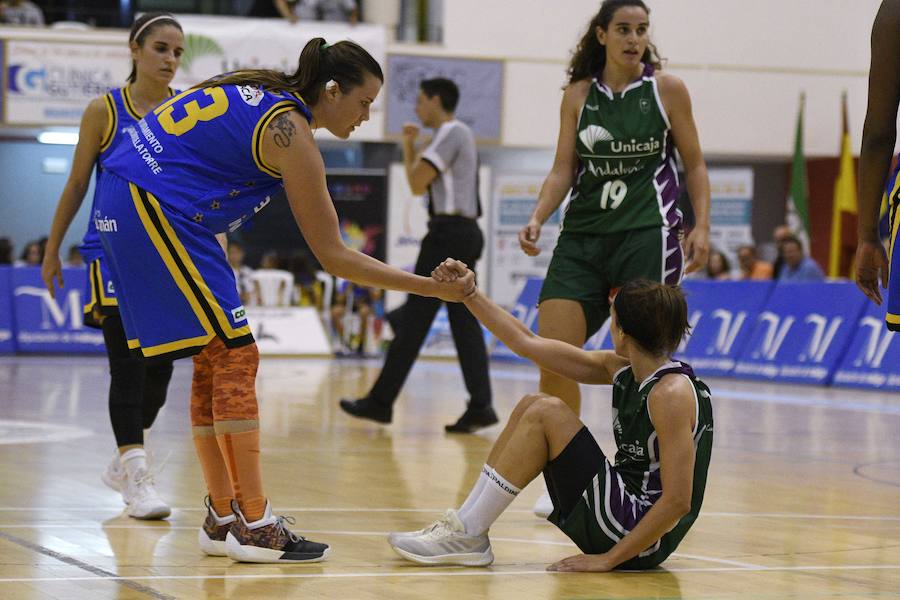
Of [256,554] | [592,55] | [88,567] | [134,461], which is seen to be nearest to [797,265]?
[592,55]

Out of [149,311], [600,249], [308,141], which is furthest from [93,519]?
[600,249]

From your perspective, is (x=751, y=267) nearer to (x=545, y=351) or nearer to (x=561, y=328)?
(x=561, y=328)

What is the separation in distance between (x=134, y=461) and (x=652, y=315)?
2105 mm

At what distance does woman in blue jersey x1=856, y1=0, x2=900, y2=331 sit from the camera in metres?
3.12

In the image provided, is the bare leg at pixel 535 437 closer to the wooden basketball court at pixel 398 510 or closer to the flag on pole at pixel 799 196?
the wooden basketball court at pixel 398 510

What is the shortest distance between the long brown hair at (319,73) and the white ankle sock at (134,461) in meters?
1.57

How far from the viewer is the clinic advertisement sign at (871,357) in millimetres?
12156

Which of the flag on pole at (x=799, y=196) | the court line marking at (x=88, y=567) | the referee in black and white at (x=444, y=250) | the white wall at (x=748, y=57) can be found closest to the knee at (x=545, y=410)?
the court line marking at (x=88, y=567)

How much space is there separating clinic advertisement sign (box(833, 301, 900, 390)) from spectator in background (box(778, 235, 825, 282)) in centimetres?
144

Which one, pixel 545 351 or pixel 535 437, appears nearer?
pixel 535 437

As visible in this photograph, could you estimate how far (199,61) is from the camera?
1802cm

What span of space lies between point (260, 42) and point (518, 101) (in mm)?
3974

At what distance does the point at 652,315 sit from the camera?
369 centimetres

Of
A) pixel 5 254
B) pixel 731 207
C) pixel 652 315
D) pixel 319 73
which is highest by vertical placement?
pixel 319 73
